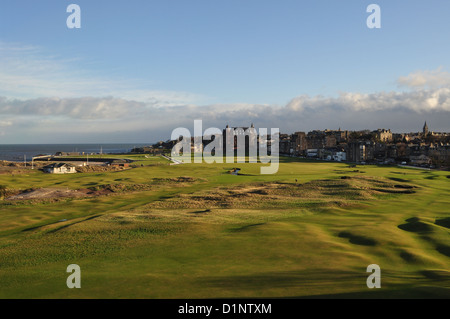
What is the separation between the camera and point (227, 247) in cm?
2280

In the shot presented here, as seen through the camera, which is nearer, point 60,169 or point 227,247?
point 227,247

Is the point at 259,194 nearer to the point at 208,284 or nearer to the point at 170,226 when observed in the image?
the point at 170,226

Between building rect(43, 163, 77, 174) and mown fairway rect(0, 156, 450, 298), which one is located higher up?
building rect(43, 163, 77, 174)

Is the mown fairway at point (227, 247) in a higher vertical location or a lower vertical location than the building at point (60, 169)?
lower

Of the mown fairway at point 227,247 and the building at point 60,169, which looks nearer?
the mown fairway at point 227,247

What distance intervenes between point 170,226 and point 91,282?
12.8 meters

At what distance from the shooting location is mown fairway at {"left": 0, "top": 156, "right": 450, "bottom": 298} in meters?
15.6

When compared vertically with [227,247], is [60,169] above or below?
above

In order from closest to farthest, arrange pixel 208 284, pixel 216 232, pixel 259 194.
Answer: pixel 208 284
pixel 216 232
pixel 259 194

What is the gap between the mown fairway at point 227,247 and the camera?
51.2ft

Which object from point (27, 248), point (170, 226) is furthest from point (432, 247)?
point (27, 248)

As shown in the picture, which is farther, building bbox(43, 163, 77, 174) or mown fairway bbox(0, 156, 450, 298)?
building bbox(43, 163, 77, 174)
